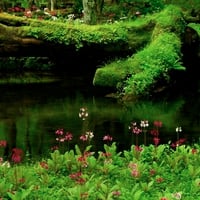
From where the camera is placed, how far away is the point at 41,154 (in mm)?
10586

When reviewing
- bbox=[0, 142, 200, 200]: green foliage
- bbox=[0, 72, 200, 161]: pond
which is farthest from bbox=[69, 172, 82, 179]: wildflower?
bbox=[0, 72, 200, 161]: pond

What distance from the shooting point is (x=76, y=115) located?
47.0ft

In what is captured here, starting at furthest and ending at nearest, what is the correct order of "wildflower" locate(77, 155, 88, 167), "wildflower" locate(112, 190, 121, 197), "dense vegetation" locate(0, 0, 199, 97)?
"dense vegetation" locate(0, 0, 199, 97)
"wildflower" locate(77, 155, 88, 167)
"wildflower" locate(112, 190, 121, 197)

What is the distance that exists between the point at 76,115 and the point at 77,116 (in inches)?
6.0

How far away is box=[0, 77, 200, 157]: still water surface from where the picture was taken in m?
11.9

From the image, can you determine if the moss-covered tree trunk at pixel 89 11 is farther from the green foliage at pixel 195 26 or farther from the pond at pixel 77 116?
the pond at pixel 77 116

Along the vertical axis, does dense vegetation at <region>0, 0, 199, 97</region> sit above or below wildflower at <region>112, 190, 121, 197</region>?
above

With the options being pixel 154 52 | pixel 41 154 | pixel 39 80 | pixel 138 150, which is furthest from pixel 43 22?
pixel 138 150

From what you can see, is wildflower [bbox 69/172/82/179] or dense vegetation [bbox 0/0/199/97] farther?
dense vegetation [bbox 0/0/199/97]

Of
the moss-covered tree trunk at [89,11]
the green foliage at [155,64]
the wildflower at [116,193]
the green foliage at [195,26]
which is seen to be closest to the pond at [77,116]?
the green foliage at [155,64]

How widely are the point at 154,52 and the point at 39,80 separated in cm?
412

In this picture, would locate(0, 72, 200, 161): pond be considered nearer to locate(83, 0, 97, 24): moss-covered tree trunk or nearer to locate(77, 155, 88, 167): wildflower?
locate(77, 155, 88, 167): wildflower

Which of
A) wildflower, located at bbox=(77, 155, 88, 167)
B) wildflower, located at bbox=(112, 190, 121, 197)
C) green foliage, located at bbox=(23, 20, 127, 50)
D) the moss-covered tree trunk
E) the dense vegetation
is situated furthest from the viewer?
the moss-covered tree trunk

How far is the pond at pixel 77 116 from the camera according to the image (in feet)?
38.7
